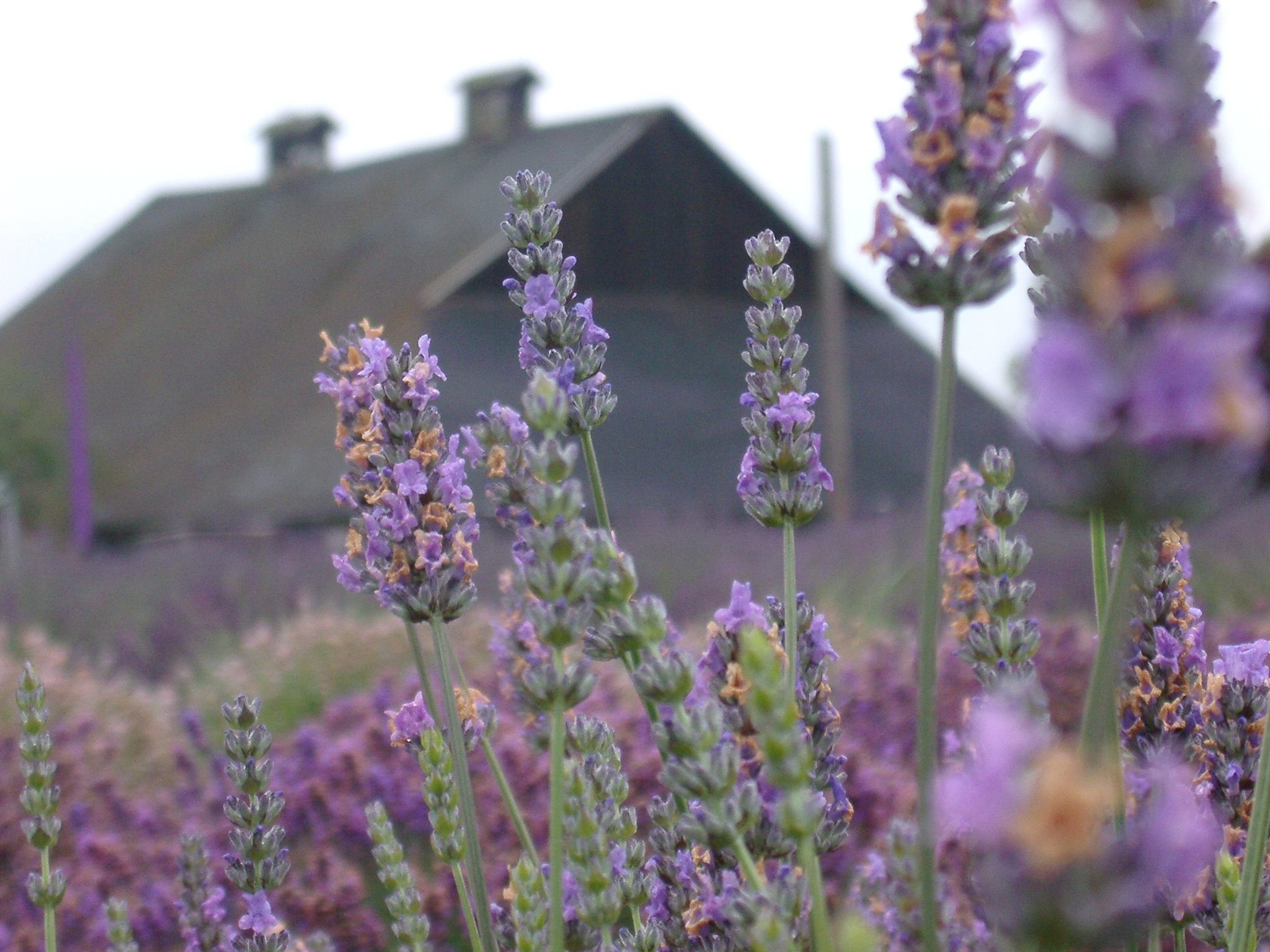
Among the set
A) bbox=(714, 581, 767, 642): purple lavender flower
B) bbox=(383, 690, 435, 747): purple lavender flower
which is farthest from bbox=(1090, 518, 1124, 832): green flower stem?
bbox=(383, 690, 435, 747): purple lavender flower

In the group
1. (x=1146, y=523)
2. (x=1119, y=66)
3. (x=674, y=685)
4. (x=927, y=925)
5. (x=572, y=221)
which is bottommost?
(x=927, y=925)

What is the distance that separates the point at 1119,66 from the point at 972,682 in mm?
5242

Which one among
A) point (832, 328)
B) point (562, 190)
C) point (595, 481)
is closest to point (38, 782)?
point (595, 481)

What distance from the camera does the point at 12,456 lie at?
24.3m

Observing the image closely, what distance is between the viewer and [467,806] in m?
1.49

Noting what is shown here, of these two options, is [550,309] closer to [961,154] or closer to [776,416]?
[776,416]

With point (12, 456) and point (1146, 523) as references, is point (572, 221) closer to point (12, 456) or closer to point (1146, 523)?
point (12, 456)

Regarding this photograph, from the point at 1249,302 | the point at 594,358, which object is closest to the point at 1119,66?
the point at 1249,302

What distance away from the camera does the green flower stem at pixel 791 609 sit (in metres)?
1.30

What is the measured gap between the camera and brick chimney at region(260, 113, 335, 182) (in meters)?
30.0

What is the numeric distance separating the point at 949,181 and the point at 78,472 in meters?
24.0

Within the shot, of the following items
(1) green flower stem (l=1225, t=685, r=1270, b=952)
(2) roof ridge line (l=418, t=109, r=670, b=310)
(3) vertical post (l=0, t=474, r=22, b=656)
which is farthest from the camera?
(2) roof ridge line (l=418, t=109, r=670, b=310)

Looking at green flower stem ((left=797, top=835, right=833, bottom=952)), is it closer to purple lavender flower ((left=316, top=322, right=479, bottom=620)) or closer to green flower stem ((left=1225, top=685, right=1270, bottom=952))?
green flower stem ((left=1225, top=685, right=1270, bottom=952))

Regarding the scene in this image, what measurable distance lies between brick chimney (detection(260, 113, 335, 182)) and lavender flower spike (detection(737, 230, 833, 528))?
97.7ft
